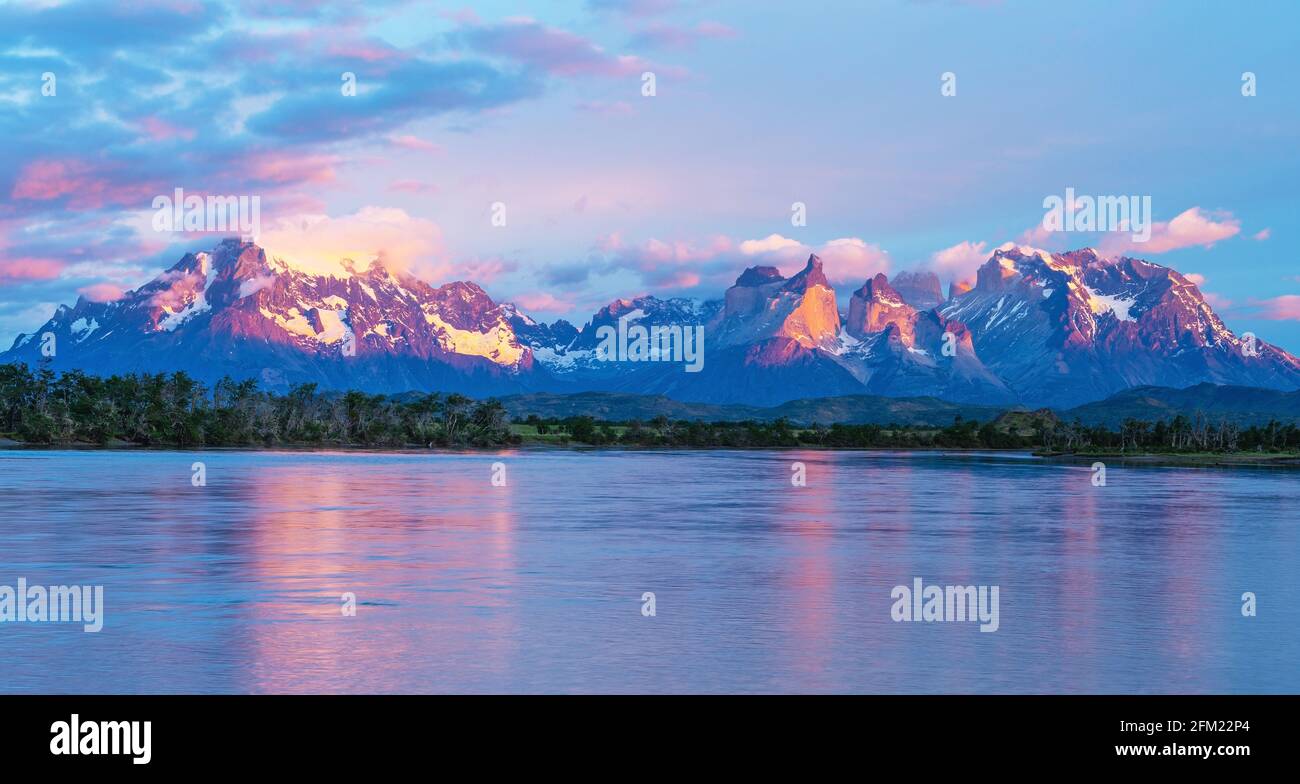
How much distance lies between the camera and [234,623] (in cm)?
3591

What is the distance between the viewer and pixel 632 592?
43469mm

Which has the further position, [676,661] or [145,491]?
[145,491]
